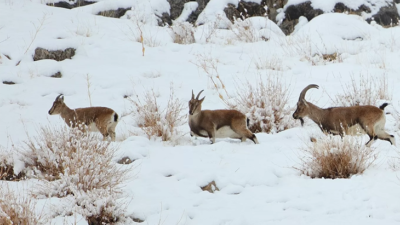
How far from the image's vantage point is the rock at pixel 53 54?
1176cm

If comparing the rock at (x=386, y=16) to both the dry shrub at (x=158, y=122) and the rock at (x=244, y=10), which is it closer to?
the rock at (x=244, y=10)

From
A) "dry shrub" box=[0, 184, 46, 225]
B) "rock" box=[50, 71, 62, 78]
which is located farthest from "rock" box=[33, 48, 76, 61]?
"dry shrub" box=[0, 184, 46, 225]

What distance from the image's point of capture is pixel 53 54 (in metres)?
11.9

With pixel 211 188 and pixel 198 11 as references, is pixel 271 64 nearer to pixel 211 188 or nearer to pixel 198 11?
pixel 211 188

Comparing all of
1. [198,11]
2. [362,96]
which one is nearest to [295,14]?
[198,11]

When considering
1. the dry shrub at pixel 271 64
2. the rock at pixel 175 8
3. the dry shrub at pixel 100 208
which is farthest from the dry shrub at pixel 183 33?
the dry shrub at pixel 100 208

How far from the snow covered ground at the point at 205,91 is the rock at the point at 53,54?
223 millimetres

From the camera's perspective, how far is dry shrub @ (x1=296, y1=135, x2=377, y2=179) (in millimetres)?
5656

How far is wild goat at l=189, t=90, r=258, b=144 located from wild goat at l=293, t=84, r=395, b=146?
43.4 inches

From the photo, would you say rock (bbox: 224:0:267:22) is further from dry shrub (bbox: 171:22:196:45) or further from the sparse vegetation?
the sparse vegetation

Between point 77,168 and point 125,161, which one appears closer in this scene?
point 77,168

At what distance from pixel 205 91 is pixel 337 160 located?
514 centimetres

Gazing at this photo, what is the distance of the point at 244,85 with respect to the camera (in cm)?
1052

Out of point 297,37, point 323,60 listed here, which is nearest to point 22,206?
point 323,60
